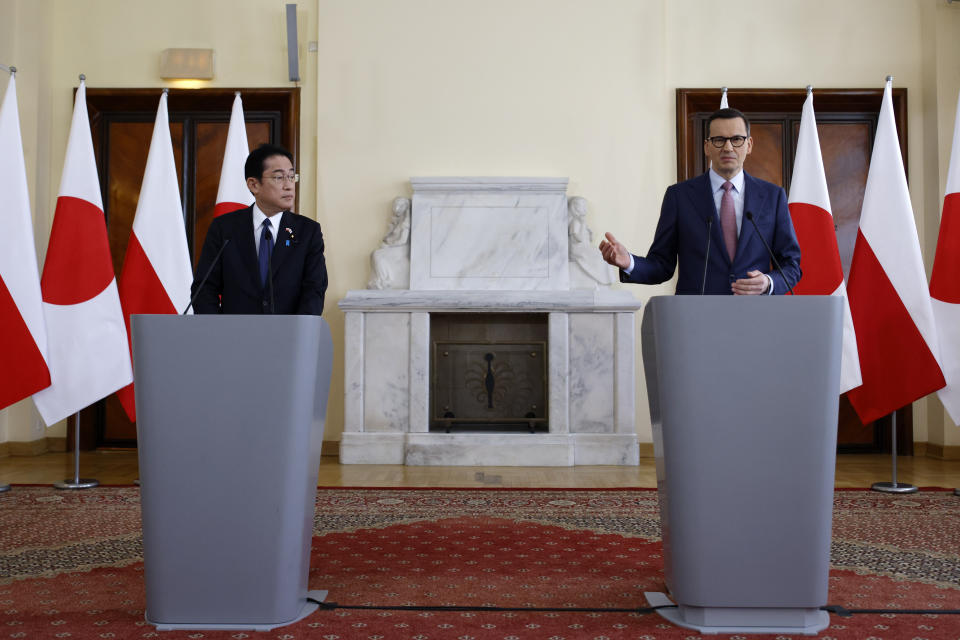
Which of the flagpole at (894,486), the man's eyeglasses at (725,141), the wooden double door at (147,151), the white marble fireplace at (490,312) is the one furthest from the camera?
the wooden double door at (147,151)

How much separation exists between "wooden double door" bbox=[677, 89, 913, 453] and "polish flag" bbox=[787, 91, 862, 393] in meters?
0.91

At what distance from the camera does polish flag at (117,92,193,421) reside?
4.72 m

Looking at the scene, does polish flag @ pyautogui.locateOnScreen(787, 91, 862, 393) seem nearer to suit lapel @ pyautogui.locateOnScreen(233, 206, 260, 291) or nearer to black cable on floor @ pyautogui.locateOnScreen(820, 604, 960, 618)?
black cable on floor @ pyautogui.locateOnScreen(820, 604, 960, 618)

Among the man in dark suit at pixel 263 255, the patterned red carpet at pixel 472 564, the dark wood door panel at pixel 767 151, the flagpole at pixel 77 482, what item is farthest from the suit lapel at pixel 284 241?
the dark wood door panel at pixel 767 151

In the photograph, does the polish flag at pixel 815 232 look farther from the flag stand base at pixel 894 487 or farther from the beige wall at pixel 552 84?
the beige wall at pixel 552 84

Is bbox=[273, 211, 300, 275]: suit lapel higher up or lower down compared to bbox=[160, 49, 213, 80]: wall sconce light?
lower down

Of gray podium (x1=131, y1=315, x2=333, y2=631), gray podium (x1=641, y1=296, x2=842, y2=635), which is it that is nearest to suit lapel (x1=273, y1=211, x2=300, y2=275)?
gray podium (x1=131, y1=315, x2=333, y2=631)

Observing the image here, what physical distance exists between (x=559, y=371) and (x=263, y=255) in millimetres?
2914

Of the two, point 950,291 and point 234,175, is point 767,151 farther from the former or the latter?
point 234,175

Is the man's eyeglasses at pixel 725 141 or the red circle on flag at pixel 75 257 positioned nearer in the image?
the man's eyeglasses at pixel 725 141

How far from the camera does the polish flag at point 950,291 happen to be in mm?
4289

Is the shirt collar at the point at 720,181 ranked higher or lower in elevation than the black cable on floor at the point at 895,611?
Result: higher

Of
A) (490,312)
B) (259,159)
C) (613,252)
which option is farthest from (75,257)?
(613,252)

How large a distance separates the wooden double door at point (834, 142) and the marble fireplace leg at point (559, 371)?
156 cm
